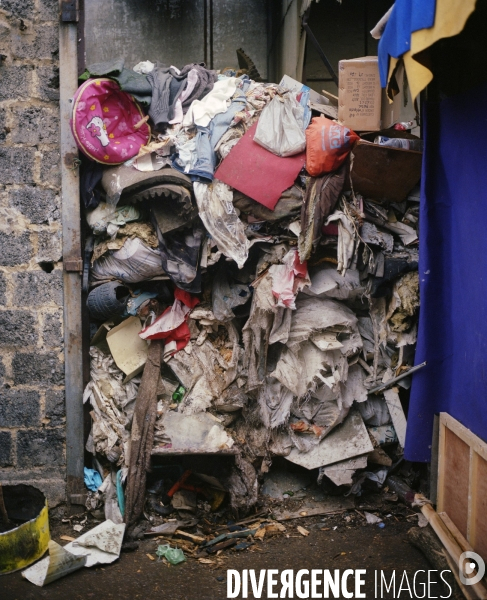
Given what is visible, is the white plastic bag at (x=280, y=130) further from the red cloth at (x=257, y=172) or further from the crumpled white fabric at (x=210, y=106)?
the crumpled white fabric at (x=210, y=106)

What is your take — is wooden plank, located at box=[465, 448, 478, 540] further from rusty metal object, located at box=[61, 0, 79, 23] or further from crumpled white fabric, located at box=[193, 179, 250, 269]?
rusty metal object, located at box=[61, 0, 79, 23]

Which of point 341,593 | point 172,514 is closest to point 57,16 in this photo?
point 172,514

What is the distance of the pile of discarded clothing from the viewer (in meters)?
4.69

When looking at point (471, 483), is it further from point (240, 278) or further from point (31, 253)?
point (31, 253)

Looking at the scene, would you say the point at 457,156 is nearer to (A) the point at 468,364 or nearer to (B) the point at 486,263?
(B) the point at 486,263

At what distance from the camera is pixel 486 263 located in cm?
334

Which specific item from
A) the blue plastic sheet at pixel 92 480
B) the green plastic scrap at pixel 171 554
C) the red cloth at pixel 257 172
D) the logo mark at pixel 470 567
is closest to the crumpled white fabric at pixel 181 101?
the red cloth at pixel 257 172

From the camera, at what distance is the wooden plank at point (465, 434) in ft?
10.9

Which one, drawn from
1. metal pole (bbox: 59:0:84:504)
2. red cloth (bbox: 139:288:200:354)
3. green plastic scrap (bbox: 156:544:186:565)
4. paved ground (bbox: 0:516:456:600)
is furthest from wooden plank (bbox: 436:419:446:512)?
metal pole (bbox: 59:0:84:504)

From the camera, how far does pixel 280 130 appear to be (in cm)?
476

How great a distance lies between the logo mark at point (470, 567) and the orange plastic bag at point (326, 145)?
279cm

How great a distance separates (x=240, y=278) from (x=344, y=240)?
0.96 metres

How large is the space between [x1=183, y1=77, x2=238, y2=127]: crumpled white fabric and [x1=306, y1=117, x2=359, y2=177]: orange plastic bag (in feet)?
2.37

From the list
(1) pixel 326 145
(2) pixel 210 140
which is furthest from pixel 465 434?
(2) pixel 210 140
